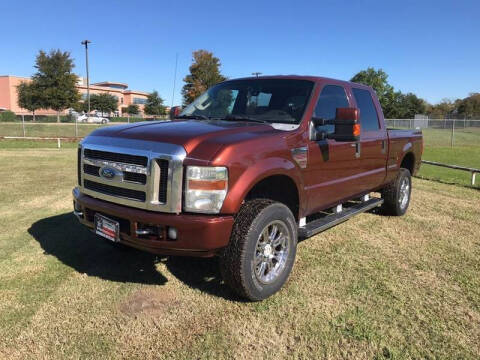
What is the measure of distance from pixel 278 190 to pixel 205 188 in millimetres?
1132

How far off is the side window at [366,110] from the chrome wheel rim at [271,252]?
223 cm

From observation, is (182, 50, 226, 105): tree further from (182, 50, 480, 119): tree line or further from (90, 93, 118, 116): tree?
(90, 93, 118, 116): tree

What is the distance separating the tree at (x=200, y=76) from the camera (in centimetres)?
3912

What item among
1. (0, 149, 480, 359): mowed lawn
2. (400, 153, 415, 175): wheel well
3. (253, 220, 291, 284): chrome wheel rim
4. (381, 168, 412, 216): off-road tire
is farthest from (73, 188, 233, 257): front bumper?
(400, 153, 415, 175): wheel well

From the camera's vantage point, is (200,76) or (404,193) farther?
(200,76)

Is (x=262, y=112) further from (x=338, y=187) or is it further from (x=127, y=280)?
(x=127, y=280)

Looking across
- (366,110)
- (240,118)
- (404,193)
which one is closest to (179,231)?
(240,118)

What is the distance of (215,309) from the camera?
10.5 feet

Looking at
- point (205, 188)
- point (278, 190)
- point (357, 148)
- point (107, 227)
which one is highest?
point (357, 148)

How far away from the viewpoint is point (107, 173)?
327 cm

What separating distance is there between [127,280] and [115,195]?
0.94 metres

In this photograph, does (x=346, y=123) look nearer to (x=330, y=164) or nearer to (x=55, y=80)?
(x=330, y=164)

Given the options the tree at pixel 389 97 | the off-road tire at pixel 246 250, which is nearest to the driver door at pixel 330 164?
the off-road tire at pixel 246 250

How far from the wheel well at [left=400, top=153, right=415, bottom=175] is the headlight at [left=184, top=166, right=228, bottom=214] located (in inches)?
182
